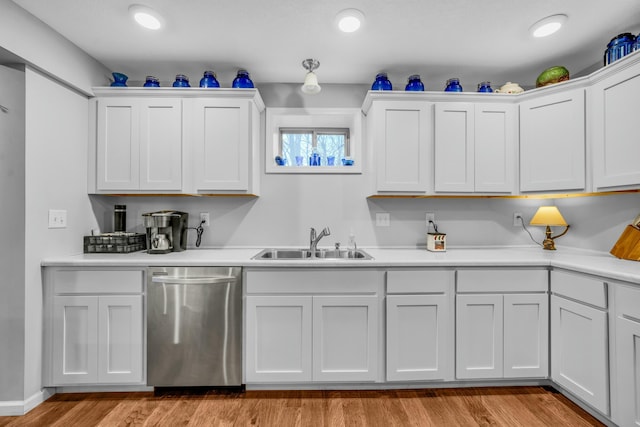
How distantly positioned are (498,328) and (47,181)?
3145mm

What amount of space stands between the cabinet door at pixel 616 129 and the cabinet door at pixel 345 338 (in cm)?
171

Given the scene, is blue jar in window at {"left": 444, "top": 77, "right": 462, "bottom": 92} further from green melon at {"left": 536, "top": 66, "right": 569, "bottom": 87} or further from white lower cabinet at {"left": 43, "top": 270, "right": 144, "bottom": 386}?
white lower cabinet at {"left": 43, "top": 270, "right": 144, "bottom": 386}

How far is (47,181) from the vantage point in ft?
6.47

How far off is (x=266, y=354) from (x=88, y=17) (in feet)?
7.85

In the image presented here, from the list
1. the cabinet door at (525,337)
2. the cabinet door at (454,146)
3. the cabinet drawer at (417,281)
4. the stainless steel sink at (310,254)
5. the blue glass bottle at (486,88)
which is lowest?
the cabinet door at (525,337)

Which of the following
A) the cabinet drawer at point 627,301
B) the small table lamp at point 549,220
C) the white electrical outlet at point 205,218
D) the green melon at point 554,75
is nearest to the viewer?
the cabinet drawer at point 627,301

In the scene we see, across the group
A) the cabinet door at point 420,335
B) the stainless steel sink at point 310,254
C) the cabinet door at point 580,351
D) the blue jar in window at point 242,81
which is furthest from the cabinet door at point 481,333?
the blue jar in window at point 242,81

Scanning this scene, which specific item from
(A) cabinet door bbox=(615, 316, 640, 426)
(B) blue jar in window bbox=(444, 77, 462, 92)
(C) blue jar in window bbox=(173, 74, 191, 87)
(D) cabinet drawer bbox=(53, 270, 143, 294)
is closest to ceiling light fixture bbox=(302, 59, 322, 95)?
(C) blue jar in window bbox=(173, 74, 191, 87)

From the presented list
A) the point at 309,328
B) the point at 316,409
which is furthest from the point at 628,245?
the point at 316,409

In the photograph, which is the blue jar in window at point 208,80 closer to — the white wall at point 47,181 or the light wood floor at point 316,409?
the white wall at point 47,181

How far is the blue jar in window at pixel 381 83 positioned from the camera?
2365 millimetres

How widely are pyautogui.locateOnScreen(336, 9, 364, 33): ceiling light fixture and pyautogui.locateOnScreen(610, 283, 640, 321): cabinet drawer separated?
2062 mm

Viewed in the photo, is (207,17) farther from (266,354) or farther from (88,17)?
(266,354)

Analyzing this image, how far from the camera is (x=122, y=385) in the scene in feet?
6.53
